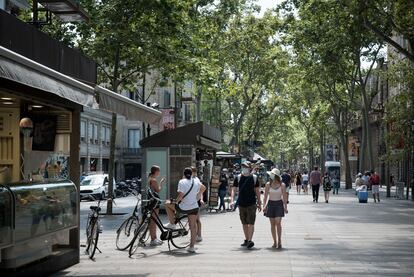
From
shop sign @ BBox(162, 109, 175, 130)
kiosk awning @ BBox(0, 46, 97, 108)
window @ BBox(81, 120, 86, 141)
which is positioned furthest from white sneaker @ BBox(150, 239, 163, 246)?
window @ BBox(81, 120, 86, 141)

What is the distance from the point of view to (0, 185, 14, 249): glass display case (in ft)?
24.8

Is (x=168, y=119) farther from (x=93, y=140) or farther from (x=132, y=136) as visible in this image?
(x=132, y=136)

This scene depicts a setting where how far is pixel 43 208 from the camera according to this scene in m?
9.09

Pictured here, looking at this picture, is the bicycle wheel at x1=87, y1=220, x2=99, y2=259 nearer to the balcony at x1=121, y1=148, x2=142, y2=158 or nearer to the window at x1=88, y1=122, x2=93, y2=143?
the window at x1=88, y1=122, x2=93, y2=143

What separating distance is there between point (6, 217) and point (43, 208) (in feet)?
4.65

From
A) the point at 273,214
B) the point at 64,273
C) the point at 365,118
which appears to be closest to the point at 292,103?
the point at 365,118

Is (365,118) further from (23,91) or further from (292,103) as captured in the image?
(23,91)

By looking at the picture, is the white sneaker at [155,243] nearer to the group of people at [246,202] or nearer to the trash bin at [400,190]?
the group of people at [246,202]

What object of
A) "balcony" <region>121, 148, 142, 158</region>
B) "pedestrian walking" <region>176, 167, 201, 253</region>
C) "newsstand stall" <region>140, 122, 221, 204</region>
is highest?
"balcony" <region>121, 148, 142, 158</region>

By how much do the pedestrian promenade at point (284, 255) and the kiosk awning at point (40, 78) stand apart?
302cm

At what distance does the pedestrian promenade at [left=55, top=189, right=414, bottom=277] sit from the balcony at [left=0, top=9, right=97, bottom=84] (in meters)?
3.29

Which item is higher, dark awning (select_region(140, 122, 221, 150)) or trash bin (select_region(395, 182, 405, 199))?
dark awning (select_region(140, 122, 221, 150))

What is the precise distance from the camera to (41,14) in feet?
80.8

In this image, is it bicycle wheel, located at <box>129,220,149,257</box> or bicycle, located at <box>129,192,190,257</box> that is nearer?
bicycle wheel, located at <box>129,220,149,257</box>
